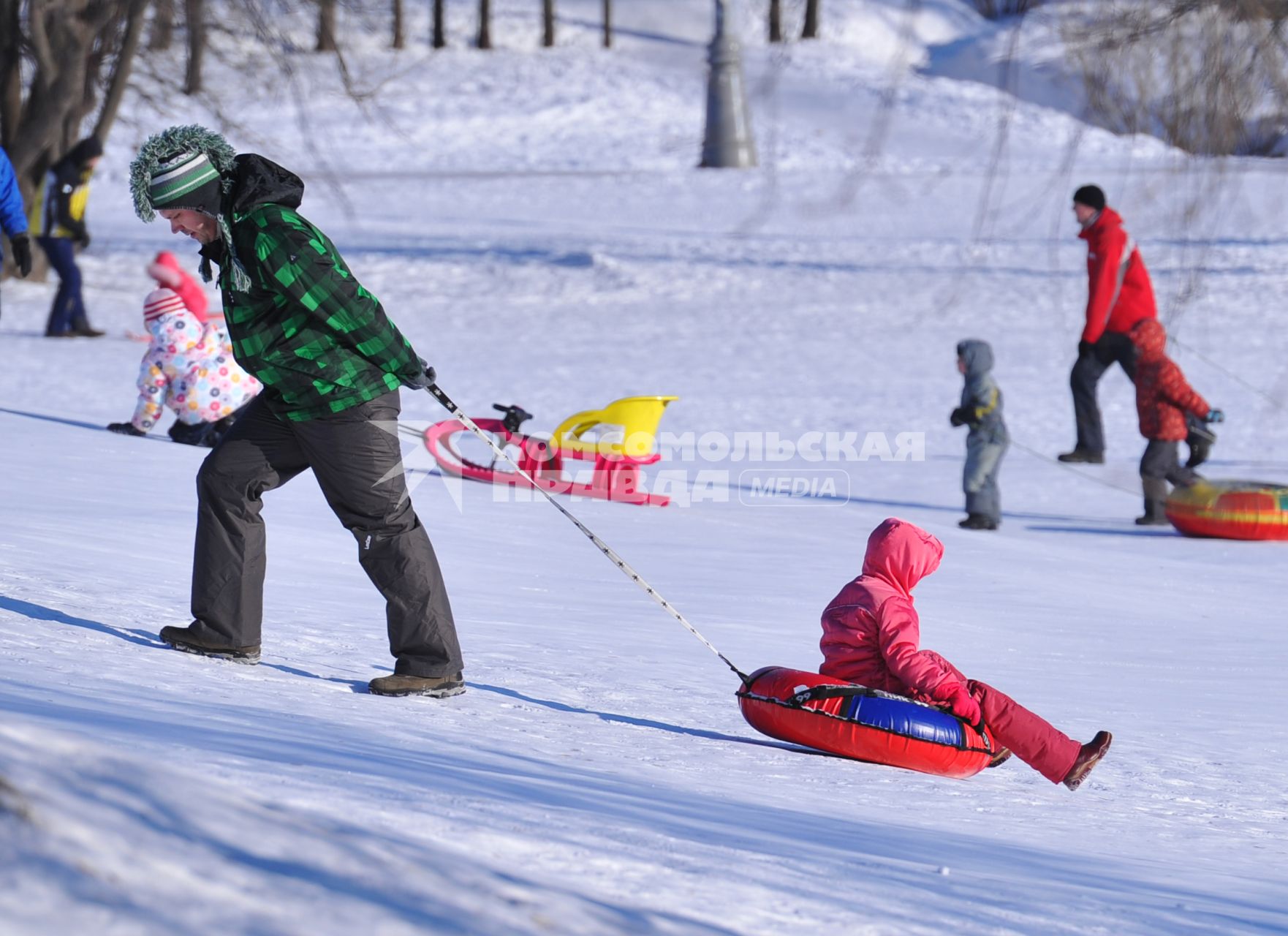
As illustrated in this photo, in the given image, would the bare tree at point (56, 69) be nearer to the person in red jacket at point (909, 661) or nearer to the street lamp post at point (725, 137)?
the street lamp post at point (725, 137)

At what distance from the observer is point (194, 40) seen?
1614 cm

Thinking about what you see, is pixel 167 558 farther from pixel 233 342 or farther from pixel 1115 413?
pixel 1115 413

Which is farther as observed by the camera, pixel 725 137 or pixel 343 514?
pixel 725 137

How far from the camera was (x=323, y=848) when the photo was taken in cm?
260

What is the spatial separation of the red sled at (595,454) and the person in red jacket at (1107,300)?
10.7 feet

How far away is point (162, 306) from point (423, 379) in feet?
16.2

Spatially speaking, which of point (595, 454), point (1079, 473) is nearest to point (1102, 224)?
point (1079, 473)

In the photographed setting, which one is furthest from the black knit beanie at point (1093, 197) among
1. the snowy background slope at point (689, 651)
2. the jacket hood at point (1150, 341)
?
the snowy background slope at point (689, 651)

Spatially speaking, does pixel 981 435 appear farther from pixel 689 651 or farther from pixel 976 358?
pixel 689 651

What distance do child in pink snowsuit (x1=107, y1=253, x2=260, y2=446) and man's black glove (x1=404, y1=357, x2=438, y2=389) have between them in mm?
4490

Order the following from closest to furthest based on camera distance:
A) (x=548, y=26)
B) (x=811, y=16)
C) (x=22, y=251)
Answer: (x=811, y=16) → (x=22, y=251) → (x=548, y=26)

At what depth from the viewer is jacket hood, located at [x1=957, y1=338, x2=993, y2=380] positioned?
31.0 feet

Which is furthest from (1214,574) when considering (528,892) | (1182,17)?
(528,892)

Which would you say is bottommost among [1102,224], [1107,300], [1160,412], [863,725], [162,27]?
[863,725]
